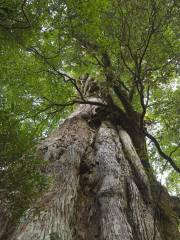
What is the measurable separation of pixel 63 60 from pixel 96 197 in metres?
5.40

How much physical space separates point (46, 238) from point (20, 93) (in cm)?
690

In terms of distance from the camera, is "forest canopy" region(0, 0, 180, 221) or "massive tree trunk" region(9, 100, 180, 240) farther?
"massive tree trunk" region(9, 100, 180, 240)

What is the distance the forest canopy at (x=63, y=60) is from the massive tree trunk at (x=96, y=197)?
421 millimetres

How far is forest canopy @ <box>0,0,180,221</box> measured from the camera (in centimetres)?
→ 360

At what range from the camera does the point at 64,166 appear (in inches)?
237

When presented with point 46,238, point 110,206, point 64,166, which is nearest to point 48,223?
point 46,238

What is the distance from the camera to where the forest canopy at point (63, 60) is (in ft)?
11.8

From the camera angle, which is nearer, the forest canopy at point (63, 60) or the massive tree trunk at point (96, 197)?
the forest canopy at point (63, 60)

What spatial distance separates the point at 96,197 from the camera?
5.45 meters

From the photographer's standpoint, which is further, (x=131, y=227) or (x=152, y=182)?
(x=152, y=182)

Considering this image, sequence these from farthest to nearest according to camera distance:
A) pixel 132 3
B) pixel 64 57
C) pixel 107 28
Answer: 1. pixel 64 57
2. pixel 107 28
3. pixel 132 3

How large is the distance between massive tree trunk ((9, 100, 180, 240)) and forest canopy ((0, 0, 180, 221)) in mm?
421

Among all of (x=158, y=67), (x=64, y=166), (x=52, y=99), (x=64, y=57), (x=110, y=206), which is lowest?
(x=110, y=206)

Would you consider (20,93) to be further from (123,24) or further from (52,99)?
(123,24)
